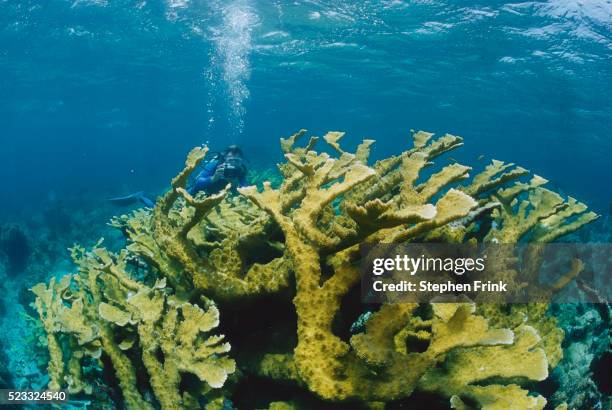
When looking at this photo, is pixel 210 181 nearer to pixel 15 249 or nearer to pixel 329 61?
pixel 15 249

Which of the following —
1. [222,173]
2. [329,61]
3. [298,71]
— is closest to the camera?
[222,173]

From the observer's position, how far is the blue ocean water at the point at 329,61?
2156 centimetres

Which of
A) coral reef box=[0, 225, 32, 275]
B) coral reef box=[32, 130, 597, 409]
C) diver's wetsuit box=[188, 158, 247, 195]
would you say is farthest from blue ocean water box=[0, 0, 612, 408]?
diver's wetsuit box=[188, 158, 247, 195]

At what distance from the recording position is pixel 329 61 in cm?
3170

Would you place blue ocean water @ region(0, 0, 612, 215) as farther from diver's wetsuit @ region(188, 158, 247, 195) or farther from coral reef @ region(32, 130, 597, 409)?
coral reef @ region(32, 130, 597, 409)

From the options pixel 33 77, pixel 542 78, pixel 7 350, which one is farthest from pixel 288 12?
pixel 33 77

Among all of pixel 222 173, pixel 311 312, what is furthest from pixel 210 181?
pixel 311 312

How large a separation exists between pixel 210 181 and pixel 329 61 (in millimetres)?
28080

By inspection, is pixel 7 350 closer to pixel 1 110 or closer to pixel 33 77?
pixel 33 77

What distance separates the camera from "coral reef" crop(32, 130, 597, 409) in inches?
77.6

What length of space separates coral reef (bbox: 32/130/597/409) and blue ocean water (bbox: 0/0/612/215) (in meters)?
20.3

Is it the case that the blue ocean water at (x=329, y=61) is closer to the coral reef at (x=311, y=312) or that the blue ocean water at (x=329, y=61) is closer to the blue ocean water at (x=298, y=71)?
the blue ocean water at (x=298, y=71)

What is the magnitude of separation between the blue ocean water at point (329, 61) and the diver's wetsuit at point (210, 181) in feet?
58.5

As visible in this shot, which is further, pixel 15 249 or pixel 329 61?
pixel 329 61
